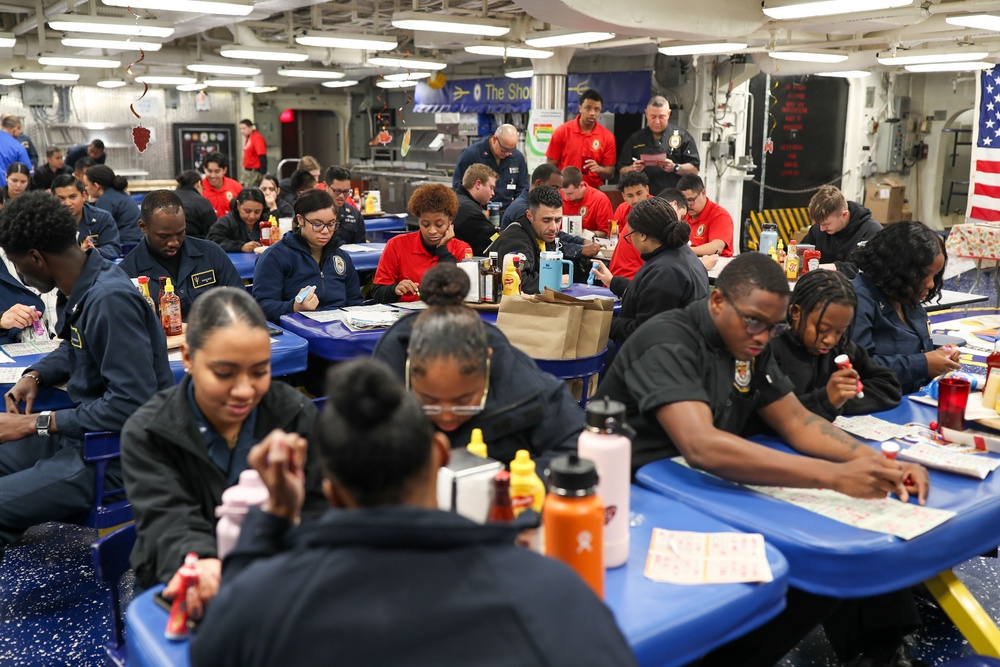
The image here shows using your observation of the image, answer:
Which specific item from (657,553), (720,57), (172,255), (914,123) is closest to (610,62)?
(720,57)

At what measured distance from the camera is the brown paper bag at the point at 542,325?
3895mm

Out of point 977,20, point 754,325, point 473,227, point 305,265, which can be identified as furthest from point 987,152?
point 754,325

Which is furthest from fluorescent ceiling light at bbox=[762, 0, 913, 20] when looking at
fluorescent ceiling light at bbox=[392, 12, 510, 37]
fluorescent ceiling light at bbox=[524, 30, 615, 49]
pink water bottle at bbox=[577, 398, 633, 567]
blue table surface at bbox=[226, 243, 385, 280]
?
pink water bottle at bbox=[577, 398, 633, 567]

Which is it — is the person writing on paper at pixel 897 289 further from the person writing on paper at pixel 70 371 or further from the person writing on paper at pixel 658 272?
the person writing on paper at pixel 70 371

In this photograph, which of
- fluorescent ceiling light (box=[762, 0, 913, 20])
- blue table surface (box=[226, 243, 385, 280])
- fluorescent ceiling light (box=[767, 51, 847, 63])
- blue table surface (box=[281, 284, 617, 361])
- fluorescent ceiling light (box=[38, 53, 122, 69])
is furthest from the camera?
fluorescent ceiling light (box=[38, 53, 122, 69])

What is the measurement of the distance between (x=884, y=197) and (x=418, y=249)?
12.9m

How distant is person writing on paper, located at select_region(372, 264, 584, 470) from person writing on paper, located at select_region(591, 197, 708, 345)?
207 centimetres

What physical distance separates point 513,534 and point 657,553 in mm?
788

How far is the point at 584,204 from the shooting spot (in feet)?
26.2

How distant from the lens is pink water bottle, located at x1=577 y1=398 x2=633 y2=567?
5.91ft

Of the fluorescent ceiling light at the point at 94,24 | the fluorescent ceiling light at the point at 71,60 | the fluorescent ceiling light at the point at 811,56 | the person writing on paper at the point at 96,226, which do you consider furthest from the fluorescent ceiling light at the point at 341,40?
the fluorescent ceiling light at the point at 811,56

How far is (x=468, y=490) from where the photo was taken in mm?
1686

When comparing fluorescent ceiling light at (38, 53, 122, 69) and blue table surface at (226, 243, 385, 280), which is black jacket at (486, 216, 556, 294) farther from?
fluorescent ceiling light at (38, 53, 122, 69)

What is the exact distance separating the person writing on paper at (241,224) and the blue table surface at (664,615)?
5.74m
